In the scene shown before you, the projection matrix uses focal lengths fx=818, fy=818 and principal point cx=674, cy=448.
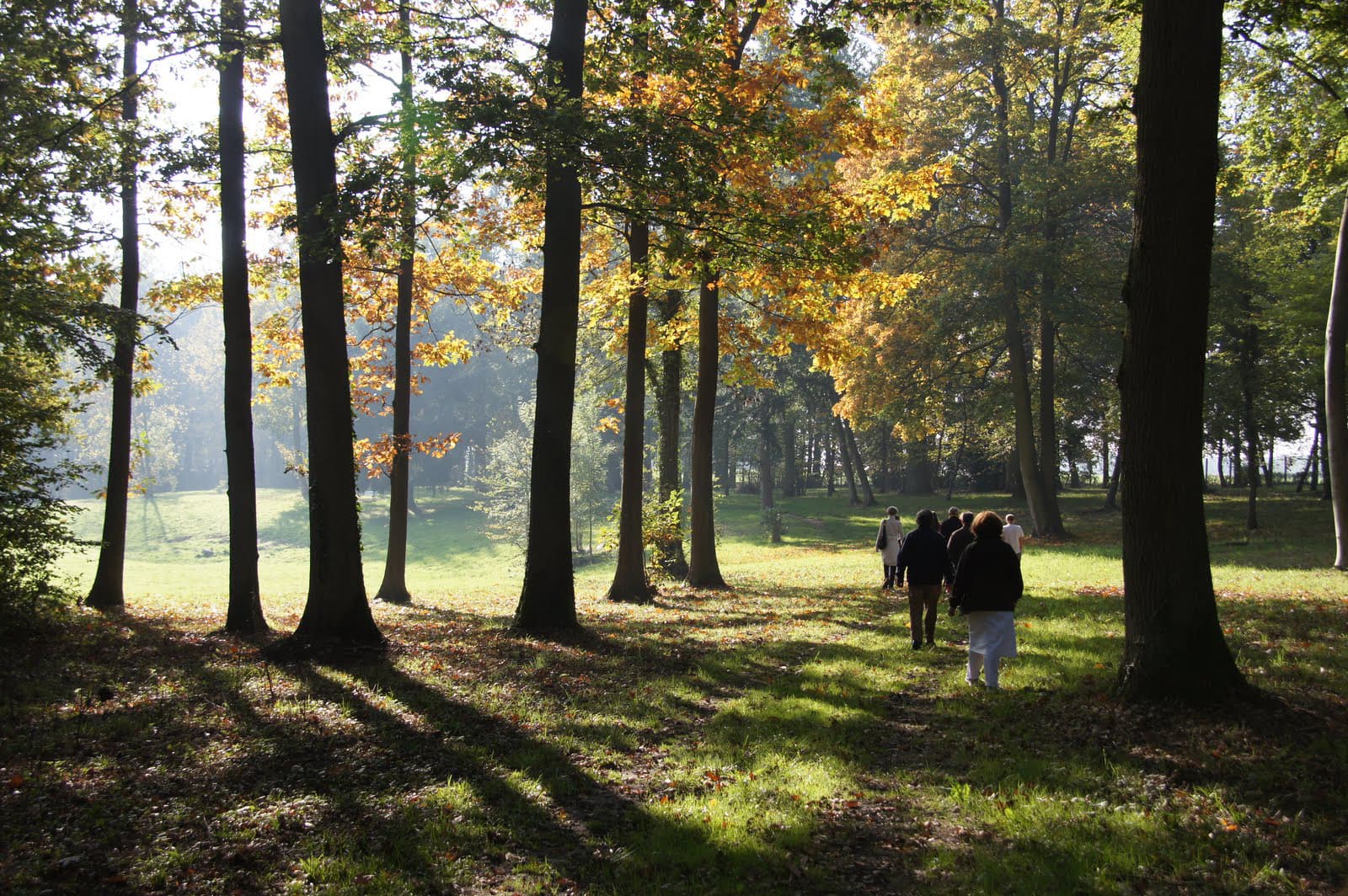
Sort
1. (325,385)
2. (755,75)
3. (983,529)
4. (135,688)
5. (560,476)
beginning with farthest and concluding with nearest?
(755,75) < (560,476) < (325,385) < (983,529) < (135,688)

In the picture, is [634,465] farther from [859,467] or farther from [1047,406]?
[859,467]

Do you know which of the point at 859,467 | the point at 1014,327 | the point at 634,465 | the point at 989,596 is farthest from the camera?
the point at 859,467

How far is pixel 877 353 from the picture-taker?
2586cm

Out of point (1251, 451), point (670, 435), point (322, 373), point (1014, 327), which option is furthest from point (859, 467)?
point (322, 373)

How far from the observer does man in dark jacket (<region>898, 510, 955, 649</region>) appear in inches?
400

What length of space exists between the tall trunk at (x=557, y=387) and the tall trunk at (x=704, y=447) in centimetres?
595

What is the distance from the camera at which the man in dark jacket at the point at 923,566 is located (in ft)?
33.3

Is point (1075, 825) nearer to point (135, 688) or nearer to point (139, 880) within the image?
point (139, 880)

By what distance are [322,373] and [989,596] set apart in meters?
8.02

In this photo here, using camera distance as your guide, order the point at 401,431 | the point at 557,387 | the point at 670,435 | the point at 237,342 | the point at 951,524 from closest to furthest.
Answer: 1. the point at 557,387
2. the point at 237,342
3. the point at 951,524
4. the point at 401,431
5. the point at 670,435

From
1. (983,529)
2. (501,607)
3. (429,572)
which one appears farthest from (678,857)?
(429,572)

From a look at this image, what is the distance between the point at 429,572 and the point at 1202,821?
40960 millimetres

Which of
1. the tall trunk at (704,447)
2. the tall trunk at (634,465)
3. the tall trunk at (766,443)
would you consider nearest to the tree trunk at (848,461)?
the tall trunk at (766,443)

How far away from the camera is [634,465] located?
52.4 feet
